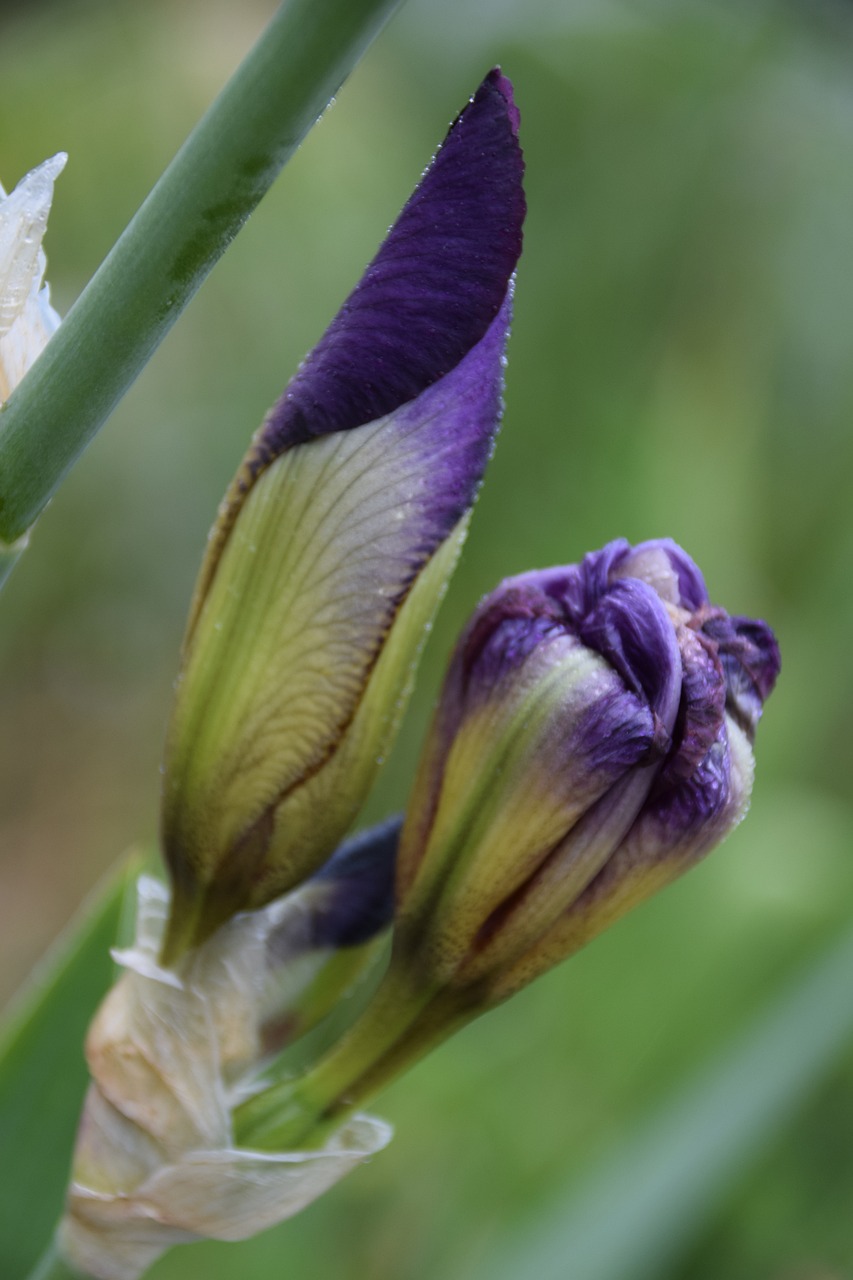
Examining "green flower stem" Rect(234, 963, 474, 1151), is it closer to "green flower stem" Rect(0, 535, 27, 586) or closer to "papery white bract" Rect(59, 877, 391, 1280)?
"papery white bract" Rect(59, 877, 391, 1280)

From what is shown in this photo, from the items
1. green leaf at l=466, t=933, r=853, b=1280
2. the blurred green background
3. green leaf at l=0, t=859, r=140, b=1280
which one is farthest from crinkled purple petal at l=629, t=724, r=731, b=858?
the blurred green background

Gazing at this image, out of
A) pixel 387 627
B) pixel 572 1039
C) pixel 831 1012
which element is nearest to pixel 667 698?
pixel 387 627

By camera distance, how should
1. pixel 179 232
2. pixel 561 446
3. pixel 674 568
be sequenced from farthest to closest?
pixel 561 446 < pixel 674 568 < pixel 179 232

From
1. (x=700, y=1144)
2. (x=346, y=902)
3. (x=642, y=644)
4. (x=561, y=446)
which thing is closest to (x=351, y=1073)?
(x=346, y=902)

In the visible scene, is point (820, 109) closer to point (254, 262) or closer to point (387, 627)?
point (254, 262)

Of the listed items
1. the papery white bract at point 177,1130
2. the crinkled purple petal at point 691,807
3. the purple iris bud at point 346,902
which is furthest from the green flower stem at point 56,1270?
the crinkled purple petal at point 691,807

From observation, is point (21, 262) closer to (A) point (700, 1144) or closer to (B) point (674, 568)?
(B) point (674, 568)

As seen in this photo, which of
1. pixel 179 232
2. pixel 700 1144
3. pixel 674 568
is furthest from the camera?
pixel 700 1144

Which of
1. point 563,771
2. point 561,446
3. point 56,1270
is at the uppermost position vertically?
point 561,446
